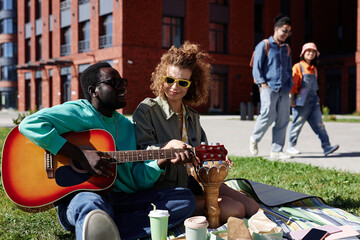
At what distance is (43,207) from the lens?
2848 millimetres

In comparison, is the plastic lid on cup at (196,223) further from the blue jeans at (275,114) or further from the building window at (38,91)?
the building window at (38,91)

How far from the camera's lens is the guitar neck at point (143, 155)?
9.62 ft

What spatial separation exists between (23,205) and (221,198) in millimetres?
1531

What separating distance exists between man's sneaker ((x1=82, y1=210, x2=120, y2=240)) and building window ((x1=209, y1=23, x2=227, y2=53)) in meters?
27.0

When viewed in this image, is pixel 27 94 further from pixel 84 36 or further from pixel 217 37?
pixel 217 37

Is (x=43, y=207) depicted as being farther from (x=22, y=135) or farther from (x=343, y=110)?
(x=343, y=110)

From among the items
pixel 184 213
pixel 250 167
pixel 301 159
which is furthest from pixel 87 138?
pixel 301 159

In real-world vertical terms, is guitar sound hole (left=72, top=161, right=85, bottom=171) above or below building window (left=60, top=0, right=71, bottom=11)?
below

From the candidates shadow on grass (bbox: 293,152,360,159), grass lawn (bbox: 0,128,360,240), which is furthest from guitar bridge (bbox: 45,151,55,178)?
shadow on grass (bbox: 293,152,360,159)

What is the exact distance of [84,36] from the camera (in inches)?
1145

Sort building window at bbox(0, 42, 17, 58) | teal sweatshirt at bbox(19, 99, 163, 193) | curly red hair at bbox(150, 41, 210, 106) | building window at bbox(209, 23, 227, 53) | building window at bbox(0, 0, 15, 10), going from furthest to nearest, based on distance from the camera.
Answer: building window at bbox(0, 42, 17, 58) < building window at bbox(0, 0, 15, 10) < building window at bbox(209, 23, 227, 53) < curly red hair at bbox(150, 41, 210, 106) < teal sweatshirt at bbox(19, 99, 163, 193)

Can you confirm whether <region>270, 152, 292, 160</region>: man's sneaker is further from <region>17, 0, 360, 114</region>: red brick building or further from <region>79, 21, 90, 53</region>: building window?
<region>79, 21, 90, 53</region>: building window

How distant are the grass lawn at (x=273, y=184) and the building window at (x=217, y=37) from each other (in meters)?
23.0

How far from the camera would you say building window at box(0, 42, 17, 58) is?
4219cm
